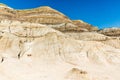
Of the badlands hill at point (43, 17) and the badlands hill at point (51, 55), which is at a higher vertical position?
the badlands hill at point (43, 17)

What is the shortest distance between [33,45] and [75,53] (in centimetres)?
732

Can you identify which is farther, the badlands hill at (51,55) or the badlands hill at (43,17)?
the badlands hill at (43,17)

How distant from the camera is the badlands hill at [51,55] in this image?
131 feet

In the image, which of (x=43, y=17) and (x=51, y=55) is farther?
(x=43, y=17)

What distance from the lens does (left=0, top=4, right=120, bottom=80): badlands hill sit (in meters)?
Answer: 40.0

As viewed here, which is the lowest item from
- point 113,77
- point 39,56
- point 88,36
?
point 113,77

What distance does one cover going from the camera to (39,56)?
46.0 m

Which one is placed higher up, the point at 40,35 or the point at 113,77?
the point at 40,35

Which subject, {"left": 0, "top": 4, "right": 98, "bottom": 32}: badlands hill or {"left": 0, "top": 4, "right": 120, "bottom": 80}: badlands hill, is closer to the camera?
{"left": 0, "top": 4, "right": 120, "bottom": 80}: badlands hill

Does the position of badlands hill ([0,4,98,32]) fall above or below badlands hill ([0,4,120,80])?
above

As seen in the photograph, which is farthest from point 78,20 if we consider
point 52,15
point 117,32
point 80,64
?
point 80,64

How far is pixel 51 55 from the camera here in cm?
4647

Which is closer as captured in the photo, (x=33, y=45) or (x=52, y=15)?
(x=33, y=45)

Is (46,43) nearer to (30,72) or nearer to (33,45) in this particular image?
(33,45)
